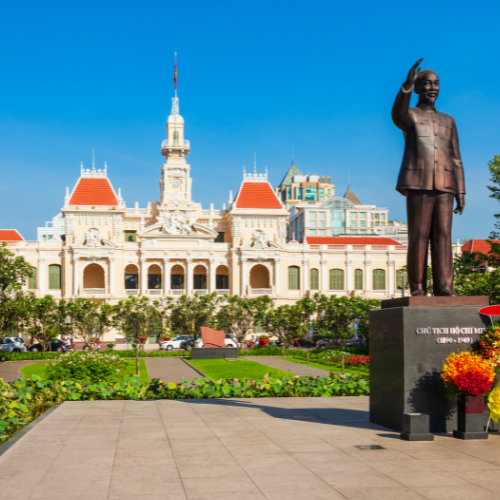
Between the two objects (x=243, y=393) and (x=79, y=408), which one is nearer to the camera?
(x=79, y=408)

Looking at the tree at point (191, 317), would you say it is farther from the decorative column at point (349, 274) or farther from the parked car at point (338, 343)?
the decorative column at point (349, 274)

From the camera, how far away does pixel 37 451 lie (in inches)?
337

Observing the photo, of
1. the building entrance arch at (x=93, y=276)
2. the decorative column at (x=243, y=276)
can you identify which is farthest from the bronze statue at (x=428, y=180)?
the building entrance arch at (x=93, y=276)

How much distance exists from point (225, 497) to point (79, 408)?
7.11m

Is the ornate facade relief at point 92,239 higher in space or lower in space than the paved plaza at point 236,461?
higher

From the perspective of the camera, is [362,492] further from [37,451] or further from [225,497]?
[37,451]

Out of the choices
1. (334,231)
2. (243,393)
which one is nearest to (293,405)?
(243,393)

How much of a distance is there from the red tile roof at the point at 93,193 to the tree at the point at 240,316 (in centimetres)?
1994

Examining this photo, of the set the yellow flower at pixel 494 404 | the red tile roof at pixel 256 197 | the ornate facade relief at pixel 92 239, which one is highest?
the red tile roof at pixel 256 197

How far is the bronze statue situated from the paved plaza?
9.23 ft

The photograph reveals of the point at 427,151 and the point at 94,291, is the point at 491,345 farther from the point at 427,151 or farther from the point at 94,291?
the point at 94,291

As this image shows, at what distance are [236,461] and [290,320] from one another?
37.9 meters

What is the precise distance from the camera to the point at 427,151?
34.8 ft

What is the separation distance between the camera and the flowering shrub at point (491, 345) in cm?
948
